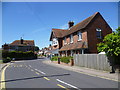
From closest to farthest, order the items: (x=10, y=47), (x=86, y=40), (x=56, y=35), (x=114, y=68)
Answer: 1. (x=114, y=68)
2. (x=86, y=40)
3. (x=56, y=35)
4. (x=10, y=47)

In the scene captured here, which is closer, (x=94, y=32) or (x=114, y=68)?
(x=114, y=68)

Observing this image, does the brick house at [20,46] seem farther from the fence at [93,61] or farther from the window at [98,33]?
the fence at [93,61]

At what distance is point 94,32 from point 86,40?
2.34 meters

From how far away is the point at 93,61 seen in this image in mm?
15547

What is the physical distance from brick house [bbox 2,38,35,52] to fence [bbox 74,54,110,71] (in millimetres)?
59111

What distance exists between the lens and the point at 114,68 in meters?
12.5

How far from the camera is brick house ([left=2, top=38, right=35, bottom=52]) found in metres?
73.1

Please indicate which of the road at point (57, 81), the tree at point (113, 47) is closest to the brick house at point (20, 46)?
the road at point (57, 81)

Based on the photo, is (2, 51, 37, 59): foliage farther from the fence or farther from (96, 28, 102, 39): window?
the fence

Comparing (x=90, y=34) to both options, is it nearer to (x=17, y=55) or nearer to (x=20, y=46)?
(x=17, y=55)

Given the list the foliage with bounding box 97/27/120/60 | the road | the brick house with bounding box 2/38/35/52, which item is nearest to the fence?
the foliage with bounding box 97/27/120/60

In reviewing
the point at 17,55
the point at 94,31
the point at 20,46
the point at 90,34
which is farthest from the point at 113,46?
the point at 20,46

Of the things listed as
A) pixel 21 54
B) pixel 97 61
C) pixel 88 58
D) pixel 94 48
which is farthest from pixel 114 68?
pixel 21 54

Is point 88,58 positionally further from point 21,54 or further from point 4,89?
point 21,54
